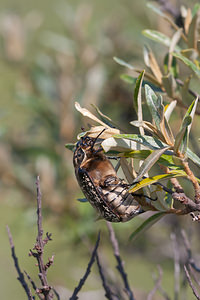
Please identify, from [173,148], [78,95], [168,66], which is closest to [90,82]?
[78,95]

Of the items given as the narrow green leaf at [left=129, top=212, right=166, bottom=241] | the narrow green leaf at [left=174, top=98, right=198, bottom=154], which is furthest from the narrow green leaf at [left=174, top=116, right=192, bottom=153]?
the narrow green leaf at [left=129, top=212, right=166, bottom=241]

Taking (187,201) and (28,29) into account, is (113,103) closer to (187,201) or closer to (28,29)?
(28,29)

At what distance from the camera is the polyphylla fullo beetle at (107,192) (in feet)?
4.33

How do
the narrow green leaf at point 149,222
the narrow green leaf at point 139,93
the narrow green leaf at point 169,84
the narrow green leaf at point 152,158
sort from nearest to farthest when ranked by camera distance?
the narrow green leaf at point 152,158
the narrow green leaf at point 139,93
the narrow green leaf at point 149,222
the narrow green leaf at point 169,84

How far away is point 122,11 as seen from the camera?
364cm

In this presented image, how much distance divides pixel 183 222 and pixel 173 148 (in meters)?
1.82

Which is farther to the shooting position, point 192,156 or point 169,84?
point 169,84

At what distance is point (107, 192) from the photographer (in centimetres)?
135

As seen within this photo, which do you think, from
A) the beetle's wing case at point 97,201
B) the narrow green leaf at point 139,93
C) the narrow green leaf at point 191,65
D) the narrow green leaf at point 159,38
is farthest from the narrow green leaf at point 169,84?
the beetle's wing case at point 97,201

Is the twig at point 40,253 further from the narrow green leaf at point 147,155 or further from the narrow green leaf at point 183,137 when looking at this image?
the narrow green leaf at point 183,137

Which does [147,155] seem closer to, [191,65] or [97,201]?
[97,201]

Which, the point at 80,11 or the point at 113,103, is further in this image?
the point at 80,11

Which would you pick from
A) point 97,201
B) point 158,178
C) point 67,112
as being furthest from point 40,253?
point 67,112

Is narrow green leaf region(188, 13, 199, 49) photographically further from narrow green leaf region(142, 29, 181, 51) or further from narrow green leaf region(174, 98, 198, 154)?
narrow green leaf region(174, 98, 198, 154)
